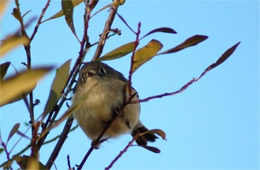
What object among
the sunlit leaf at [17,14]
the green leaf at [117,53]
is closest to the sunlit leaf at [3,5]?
the sunlit leaf at [17,14]

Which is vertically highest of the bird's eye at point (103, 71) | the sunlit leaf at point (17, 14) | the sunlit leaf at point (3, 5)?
the bird's eye at point (103, 71)

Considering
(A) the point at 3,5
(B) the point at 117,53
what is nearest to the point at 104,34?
(B) the point at 117,53

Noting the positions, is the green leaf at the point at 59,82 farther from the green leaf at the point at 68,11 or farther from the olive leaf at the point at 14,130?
the green leaf at the point at 68,11

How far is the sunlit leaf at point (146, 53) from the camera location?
152cm

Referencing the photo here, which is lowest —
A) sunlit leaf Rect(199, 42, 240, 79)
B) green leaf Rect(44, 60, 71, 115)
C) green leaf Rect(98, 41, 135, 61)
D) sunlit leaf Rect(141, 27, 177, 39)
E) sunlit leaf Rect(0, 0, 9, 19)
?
sunlit leaf Rect(0, 0, 9, 19)

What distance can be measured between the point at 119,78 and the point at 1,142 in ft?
7.85

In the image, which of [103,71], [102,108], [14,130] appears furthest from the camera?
[103,71]

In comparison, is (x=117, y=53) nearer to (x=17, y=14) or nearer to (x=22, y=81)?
(x=17, y=14)

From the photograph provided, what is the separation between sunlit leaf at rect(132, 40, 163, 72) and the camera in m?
1.52

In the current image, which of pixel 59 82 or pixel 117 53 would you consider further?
pixel 117 53

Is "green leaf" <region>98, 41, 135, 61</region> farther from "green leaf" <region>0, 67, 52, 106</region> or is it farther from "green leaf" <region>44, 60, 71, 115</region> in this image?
"green leaf" <region>0, 67, 52, 106</region>

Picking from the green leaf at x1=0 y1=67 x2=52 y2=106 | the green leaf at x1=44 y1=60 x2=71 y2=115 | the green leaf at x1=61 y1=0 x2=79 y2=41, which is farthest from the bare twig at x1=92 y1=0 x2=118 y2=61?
the green leaf at x1=0 y1=67 x2=52 y2=106

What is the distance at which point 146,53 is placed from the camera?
157 cm

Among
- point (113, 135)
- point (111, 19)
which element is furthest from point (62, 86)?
point (113, 135)
